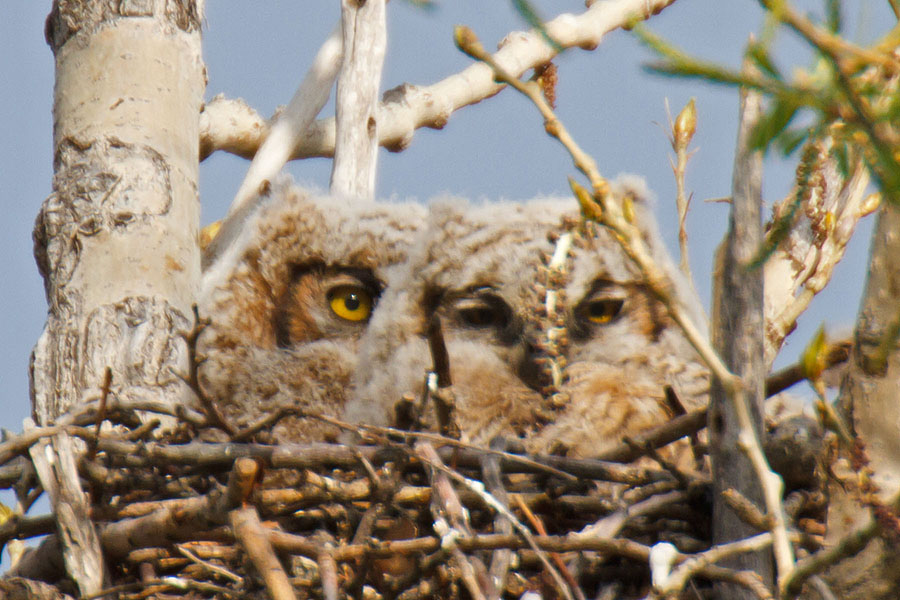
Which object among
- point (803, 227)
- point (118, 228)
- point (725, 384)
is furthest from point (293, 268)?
point (725, 384)

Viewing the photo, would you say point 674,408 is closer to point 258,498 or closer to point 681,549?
point 681,549

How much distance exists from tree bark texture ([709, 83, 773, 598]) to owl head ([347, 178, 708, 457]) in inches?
30.8

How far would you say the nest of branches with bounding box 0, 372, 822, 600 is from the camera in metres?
2.00

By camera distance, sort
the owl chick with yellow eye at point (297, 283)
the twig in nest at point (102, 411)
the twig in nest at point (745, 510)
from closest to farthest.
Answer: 1. the twig in nest at point (745, 510)
2. the twig in nest at point (102, 411)
3. the owl chick with yellow eye at point (297, 283)

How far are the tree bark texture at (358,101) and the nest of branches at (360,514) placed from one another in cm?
175

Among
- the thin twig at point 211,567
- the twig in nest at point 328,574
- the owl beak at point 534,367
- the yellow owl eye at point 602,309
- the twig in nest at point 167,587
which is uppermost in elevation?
the yellow owl eye at point 602,309

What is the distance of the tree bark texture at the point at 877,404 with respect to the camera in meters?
1.74

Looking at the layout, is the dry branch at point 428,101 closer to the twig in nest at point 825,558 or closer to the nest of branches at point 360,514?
the nest of branches at point 360,514

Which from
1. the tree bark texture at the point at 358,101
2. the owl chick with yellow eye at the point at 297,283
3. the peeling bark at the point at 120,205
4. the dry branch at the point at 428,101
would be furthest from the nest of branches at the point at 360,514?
the dry branch at the point at 428,101

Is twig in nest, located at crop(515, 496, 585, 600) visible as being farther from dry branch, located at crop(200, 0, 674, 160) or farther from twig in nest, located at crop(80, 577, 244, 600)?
dry branch, located at crop(200, 0, 674, 160)

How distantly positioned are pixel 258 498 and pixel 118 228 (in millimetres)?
1362

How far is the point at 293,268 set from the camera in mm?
→ 3939

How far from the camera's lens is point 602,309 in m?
3.23

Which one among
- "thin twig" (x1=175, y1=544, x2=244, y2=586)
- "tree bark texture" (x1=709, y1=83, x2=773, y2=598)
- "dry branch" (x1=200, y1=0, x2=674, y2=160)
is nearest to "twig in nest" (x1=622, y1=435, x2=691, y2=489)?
"tree bark texture" (x1=709, y1=83, x2=773, y2=598)
